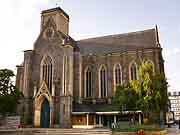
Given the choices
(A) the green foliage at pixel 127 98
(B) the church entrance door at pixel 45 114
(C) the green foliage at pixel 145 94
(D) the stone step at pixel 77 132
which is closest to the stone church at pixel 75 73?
(B) the church entrance door at pixel 45 114

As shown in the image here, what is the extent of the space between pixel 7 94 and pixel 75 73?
43.6 feet

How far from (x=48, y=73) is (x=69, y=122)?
36.3ft

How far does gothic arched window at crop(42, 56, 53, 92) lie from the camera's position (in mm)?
44906

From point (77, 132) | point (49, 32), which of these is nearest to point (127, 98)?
point (77, 132)

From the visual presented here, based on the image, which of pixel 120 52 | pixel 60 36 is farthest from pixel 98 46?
pixel 60 36

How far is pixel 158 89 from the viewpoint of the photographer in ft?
Answer: 108

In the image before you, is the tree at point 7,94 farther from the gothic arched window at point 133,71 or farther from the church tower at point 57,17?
the gothic arched window at point 133,71

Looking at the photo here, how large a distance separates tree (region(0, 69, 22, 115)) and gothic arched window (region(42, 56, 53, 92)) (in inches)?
219

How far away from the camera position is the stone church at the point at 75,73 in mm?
42156

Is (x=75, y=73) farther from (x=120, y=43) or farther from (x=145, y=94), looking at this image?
(x=145, y=94)

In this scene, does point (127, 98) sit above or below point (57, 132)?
above

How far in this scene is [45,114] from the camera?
42719mm

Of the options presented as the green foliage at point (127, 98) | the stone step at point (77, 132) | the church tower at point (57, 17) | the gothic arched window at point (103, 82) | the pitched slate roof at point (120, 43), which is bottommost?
the stone step at point (77, 132)

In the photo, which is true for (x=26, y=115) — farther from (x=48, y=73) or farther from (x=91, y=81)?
(x=91, y=81)
